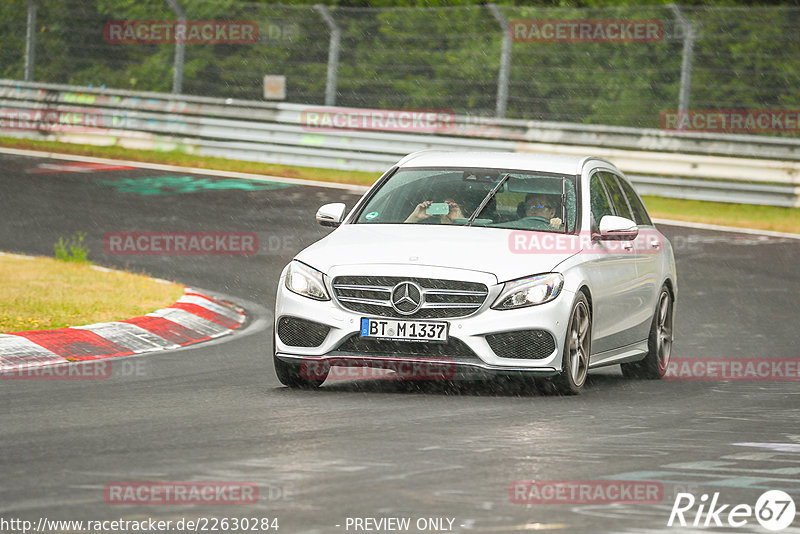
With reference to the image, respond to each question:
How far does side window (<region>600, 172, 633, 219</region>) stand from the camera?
11561mm

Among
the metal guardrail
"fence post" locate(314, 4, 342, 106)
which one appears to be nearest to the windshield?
the metal guardrail

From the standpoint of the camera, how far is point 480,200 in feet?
35.0

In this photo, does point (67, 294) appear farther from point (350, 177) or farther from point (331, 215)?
point (350, 177)

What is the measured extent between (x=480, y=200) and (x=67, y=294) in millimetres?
4455

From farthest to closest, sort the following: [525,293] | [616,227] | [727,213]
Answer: [727,213]
[616,227]
[525,293]

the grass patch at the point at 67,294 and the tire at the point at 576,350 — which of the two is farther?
the grass patch at the point at 67,294

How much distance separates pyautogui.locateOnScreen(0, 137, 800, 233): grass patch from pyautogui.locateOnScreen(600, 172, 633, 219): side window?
10.3 metres

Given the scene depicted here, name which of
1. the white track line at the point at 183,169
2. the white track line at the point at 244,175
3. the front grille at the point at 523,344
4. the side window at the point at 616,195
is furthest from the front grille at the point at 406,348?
the white track line at the point at 183,169

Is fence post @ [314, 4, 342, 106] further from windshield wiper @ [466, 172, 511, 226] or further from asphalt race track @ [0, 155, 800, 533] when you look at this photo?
windshield wiper @ [466, 172, 511, 226]

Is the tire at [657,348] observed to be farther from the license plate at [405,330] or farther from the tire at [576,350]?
the license plate at [405,330]

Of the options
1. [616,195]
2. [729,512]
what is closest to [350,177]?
[616,195]

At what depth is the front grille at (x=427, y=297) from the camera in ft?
31.1

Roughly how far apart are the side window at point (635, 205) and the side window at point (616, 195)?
0.16m

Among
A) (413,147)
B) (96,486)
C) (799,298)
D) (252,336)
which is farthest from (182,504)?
(413,147)
